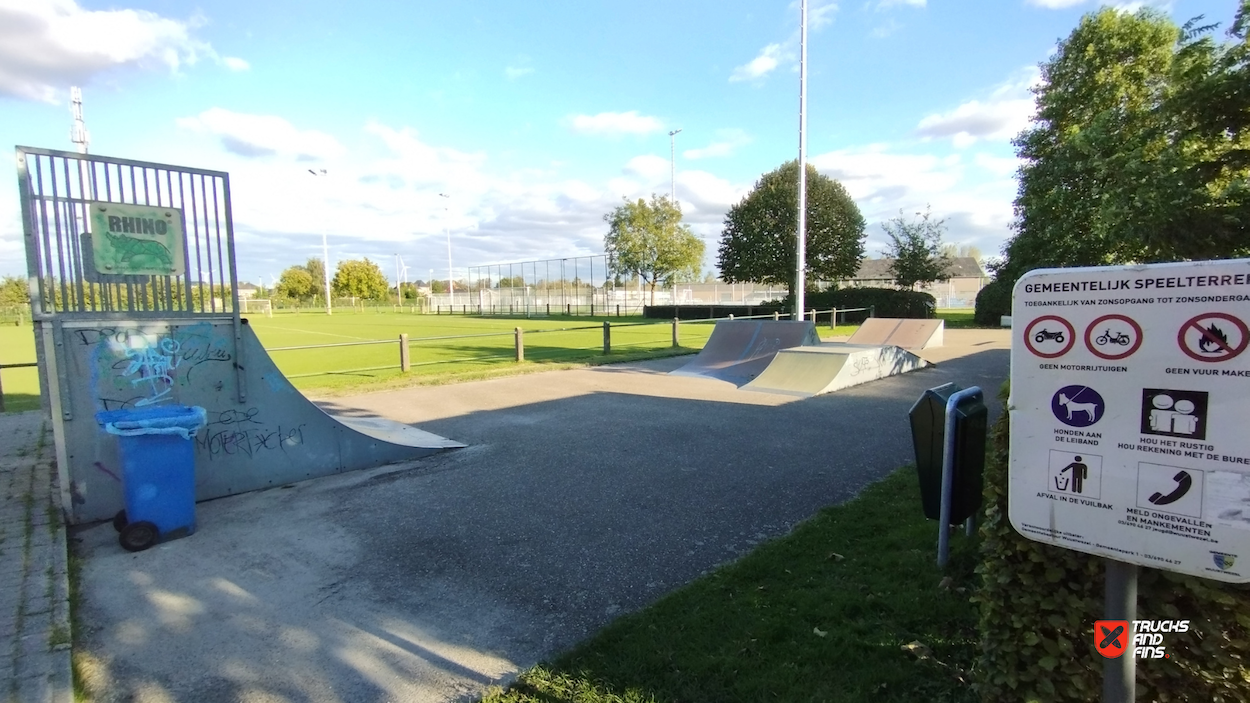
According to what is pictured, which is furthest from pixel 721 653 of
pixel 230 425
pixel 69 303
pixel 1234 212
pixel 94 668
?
pixel 1234 212

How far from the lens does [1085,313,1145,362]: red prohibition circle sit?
5.26ft

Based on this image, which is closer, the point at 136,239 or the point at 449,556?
the point at 449,556

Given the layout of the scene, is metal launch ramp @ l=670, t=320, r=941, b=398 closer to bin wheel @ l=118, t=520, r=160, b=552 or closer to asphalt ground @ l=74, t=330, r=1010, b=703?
asphalt ground @ l=74, t=330, r=1010, b=703

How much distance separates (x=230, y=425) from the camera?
573cm

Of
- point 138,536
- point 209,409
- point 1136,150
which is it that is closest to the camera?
point 138,536

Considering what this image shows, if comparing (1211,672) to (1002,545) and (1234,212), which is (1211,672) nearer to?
(1002,545)

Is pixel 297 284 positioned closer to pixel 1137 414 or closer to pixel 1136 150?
pixel 1136 150

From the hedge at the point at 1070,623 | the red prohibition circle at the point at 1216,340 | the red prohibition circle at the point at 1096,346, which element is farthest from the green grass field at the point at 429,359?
the red prohibition circle at the point at 1216,340

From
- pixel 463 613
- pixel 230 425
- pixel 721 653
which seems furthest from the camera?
pixel 230 425

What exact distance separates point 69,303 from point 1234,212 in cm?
1332

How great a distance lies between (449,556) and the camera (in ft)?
14.3

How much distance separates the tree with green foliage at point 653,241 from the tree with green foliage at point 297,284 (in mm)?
69284

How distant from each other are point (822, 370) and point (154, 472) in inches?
388

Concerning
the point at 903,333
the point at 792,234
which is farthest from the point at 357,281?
the point at 903,333
